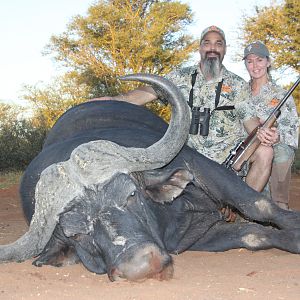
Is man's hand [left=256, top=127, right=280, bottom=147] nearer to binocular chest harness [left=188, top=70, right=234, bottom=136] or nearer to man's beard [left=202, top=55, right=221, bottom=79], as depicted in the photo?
binocular chest harness [left=188, top=70, right=234, bottom=136]

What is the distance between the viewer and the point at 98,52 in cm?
2416

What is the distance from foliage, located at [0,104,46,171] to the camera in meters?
15.3

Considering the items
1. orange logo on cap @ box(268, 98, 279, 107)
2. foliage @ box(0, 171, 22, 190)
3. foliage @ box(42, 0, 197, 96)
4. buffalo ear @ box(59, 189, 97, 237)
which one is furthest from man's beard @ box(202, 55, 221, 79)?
foliage @ box(42, 0, 197, 96)

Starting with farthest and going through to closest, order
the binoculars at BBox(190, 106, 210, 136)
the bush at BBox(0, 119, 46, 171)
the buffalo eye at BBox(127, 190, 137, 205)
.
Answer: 1. the bush at BBox(0, 119, 46, 171)
2. the binoculars at BBox(190, 106, 210, 136)
3. the buffalo eye at BBox(127, 190, 137, 205)

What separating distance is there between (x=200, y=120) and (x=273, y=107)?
2.43ft

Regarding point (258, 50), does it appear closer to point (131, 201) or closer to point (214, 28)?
point (214, 28)

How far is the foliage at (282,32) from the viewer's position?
22.2m

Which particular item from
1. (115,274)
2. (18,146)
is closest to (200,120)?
(115,274)

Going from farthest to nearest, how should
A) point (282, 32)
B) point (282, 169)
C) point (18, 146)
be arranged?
point (282, 32) < point (18, 146) < point (282, 169)

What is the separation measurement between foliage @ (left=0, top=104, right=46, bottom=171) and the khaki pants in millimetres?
10251

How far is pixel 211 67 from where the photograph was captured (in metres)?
6.33

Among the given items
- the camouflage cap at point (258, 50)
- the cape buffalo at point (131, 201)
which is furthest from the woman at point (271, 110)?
the cape buffalo at point (131, 201)

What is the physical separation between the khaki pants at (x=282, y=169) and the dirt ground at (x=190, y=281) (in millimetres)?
1374

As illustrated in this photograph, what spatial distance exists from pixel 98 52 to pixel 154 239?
21.2m
